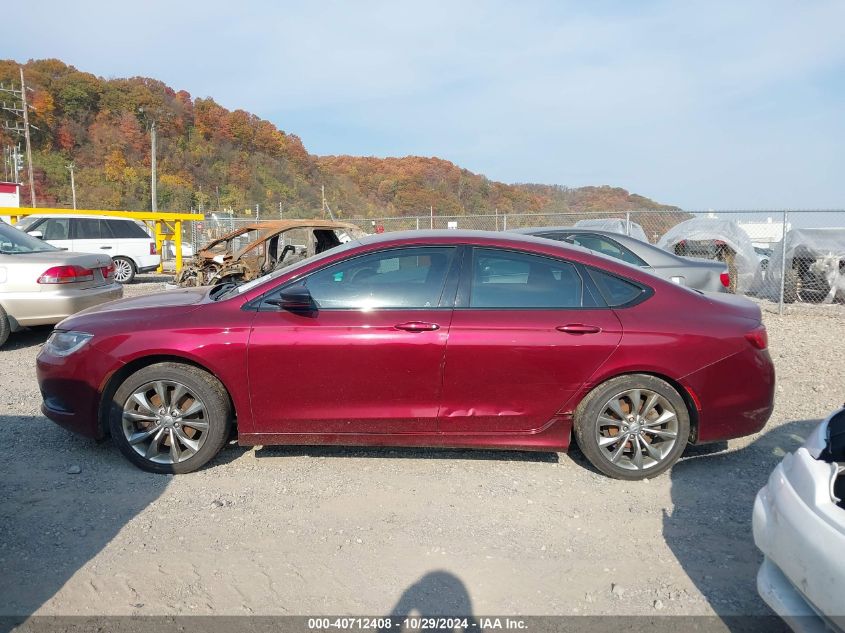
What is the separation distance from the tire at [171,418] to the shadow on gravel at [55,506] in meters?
0.17

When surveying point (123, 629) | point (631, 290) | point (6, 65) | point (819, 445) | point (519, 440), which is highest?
point (6, 65)

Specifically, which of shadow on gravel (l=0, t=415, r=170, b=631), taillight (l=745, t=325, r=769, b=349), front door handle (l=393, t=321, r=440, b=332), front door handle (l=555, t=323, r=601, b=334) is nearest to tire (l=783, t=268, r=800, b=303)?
taillight (l=745, t=325, r=769, b=349)

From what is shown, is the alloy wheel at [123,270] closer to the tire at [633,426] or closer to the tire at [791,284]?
the tire at [633,426]

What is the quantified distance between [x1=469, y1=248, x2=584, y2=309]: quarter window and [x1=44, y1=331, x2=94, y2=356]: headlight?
2.46m

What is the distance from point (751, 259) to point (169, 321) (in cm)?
1263

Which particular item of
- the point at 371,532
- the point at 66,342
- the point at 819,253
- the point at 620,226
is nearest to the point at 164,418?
the point at 66,342

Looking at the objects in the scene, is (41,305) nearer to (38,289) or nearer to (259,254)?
(38,289)

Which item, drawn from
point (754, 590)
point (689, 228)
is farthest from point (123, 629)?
point (689, 228)

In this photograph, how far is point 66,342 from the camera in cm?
408

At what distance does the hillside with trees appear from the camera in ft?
166

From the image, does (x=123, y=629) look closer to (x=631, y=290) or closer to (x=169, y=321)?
(x=169, y=321)

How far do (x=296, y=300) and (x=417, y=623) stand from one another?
6.44 feet

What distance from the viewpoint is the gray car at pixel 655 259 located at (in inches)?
301

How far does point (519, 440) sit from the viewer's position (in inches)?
155
